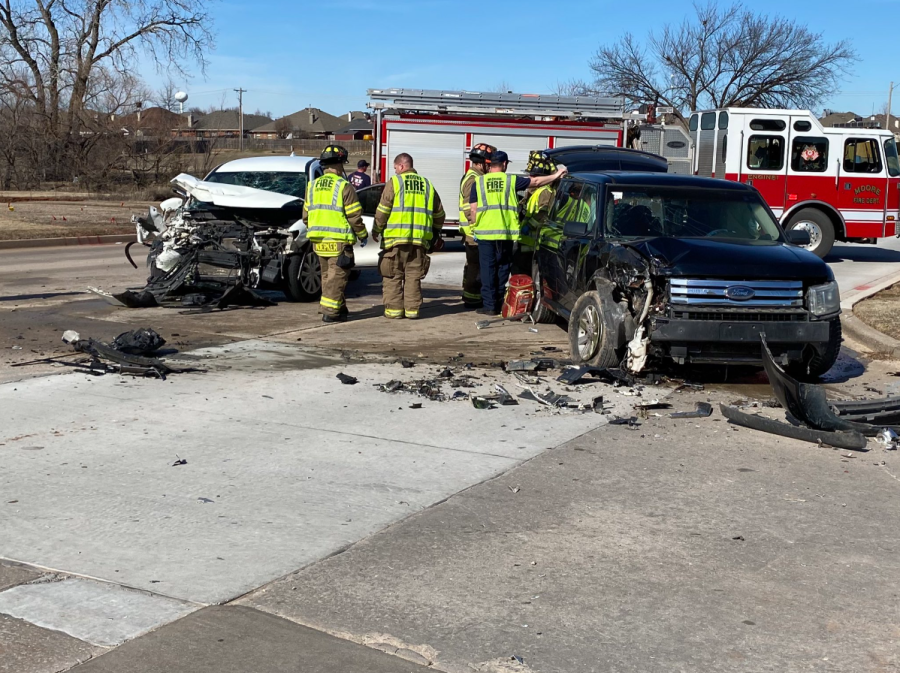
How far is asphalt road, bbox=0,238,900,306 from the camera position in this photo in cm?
1337

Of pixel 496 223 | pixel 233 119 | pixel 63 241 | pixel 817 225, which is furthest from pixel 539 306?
pixel 233 119

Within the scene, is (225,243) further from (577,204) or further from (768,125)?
(768,125)

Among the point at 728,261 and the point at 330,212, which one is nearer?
the point at 728,261

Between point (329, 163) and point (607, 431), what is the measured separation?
540cm

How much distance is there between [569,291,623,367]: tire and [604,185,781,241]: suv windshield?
0.78 m

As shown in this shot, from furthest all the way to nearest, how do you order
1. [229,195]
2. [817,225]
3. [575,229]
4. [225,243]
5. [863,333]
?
[817,225] < [229,195] < [225,243] < [863,333] < [575,229]

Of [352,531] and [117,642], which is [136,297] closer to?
[352,531]

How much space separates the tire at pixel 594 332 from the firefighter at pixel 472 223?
3186 mm

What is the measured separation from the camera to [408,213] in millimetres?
11008

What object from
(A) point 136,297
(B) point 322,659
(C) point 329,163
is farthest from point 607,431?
(A) point 136,297

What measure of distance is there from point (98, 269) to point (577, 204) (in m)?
8.71

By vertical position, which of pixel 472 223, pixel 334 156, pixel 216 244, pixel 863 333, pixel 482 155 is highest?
pixel 482 155

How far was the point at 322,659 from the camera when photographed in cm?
363

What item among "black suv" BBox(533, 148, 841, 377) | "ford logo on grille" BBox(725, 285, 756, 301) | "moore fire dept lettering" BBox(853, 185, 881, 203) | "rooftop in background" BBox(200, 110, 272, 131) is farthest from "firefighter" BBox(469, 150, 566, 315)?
"rooftop in background" BBox(200, 110, 272, 131)
